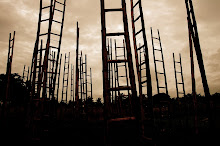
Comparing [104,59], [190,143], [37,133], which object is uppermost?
[104,59]

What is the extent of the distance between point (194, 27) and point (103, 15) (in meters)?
4.29

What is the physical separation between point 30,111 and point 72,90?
35.4 feet

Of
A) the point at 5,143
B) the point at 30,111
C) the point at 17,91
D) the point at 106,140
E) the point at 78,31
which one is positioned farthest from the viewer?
the point at 17,91

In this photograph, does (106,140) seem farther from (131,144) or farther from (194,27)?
(194,27)

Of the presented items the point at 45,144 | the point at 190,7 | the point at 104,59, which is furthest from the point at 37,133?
the point at 190,7

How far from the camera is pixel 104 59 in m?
3.05

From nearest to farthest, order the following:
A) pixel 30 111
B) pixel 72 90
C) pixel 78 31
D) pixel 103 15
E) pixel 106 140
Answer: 1. pixel 106 140
2. pixel 103 15
3. pixel 30 111
4. pixel 78 31
5. pixel 72 90

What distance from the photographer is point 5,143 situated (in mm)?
5703

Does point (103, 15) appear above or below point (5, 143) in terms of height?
above

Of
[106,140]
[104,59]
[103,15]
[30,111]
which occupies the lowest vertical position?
[106,140]

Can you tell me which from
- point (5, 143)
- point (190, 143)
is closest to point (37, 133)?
point (5, 143)

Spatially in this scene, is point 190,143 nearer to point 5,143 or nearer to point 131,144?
point 131,144

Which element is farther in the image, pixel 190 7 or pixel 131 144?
pixel 190 7

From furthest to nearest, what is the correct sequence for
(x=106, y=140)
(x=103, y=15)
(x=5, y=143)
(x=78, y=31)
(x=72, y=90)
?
(x=72, y=90), (x=78, y=31), (x=5, y=143), (x=103, y=15), (x=106, y=140)
